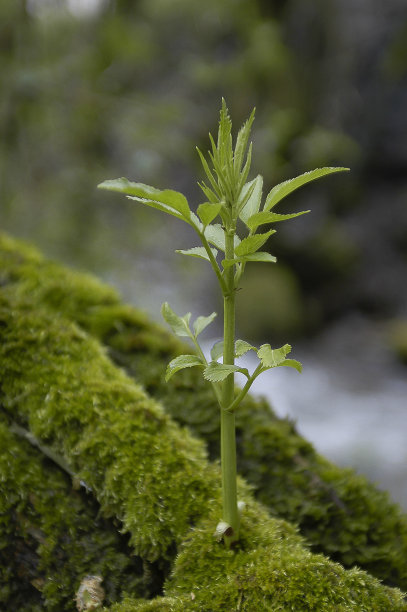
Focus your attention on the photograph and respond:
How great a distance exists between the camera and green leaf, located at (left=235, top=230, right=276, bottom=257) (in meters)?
1.09

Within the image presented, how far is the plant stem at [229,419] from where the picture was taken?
3.97ft

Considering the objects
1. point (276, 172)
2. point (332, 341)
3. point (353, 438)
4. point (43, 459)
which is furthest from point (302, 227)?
point (43, 459)

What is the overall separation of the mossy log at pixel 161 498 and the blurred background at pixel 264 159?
9.18ft

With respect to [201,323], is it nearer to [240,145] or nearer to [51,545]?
[240,145]

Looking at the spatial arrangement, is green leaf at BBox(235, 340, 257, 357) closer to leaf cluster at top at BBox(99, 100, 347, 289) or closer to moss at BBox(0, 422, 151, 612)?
leaf cluster at top at BBox(99, 100, 347, 289)

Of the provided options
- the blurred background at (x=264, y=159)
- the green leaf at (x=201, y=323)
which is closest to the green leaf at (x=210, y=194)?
the green leaf at (x=201, y=323)

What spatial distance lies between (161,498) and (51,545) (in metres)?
0.37

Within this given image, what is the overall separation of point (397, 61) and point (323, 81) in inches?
60.7

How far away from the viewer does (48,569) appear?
Result: 4.71 ft

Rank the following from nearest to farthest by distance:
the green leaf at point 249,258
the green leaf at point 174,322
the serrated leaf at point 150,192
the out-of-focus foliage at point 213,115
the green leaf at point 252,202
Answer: the serrated leaf at point 150,192, the green leaf at point 249,258, the green leaf at point 252,202, the green leaf at point 174,322, the out-of-focus foliage at point 213,115

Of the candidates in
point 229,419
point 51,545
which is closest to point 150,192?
point 229,419

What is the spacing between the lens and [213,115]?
32.9ft

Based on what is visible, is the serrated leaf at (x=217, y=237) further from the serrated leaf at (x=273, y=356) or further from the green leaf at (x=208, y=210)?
the serrated leaf at (x=273, y=356)

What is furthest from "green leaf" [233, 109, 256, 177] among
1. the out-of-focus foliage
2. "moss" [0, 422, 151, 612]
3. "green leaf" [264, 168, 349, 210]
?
the out-of-focus foliage
